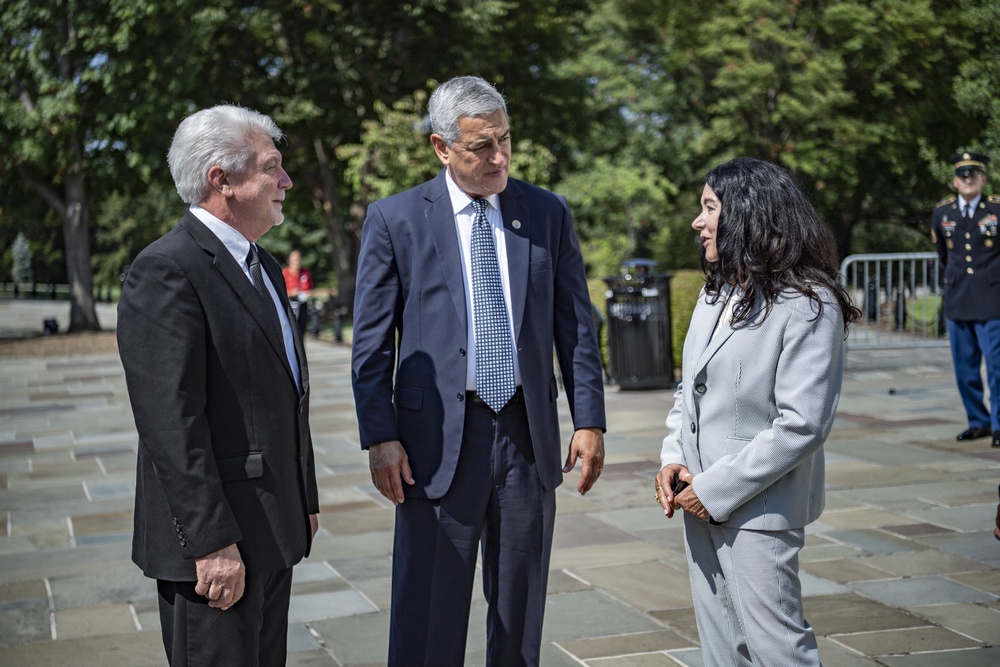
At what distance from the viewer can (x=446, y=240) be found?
138 inches

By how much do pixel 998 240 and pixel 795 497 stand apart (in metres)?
7.14

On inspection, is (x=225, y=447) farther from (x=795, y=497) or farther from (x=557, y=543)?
(x=557, y=543)

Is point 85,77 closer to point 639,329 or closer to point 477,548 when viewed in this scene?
point 639,329

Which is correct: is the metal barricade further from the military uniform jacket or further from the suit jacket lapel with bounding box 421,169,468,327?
the suit jacket lapel with bounding box 421,169,468,327

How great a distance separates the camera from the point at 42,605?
5520mm

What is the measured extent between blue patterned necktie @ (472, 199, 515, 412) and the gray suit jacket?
58 cm

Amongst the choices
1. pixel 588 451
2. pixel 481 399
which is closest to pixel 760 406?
pixel 588 451

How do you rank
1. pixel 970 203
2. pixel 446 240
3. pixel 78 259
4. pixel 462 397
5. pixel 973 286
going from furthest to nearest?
pixel 78 259
pixel 970 203
pixel 973 286
pixel 446 240
pixel 462 397

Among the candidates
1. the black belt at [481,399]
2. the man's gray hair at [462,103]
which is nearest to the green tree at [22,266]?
the man's gray hair at [462,103]

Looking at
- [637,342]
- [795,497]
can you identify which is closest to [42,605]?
[795,497]

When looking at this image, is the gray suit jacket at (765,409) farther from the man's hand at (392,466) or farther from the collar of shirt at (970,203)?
the collar of shirt at (970,203)

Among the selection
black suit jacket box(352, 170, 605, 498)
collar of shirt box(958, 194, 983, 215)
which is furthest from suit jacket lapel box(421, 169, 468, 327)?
collar of shirt box(958, 194, 983, 215)

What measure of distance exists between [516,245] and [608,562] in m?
2.95

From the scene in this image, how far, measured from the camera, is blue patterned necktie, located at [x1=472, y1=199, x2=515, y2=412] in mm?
3414
